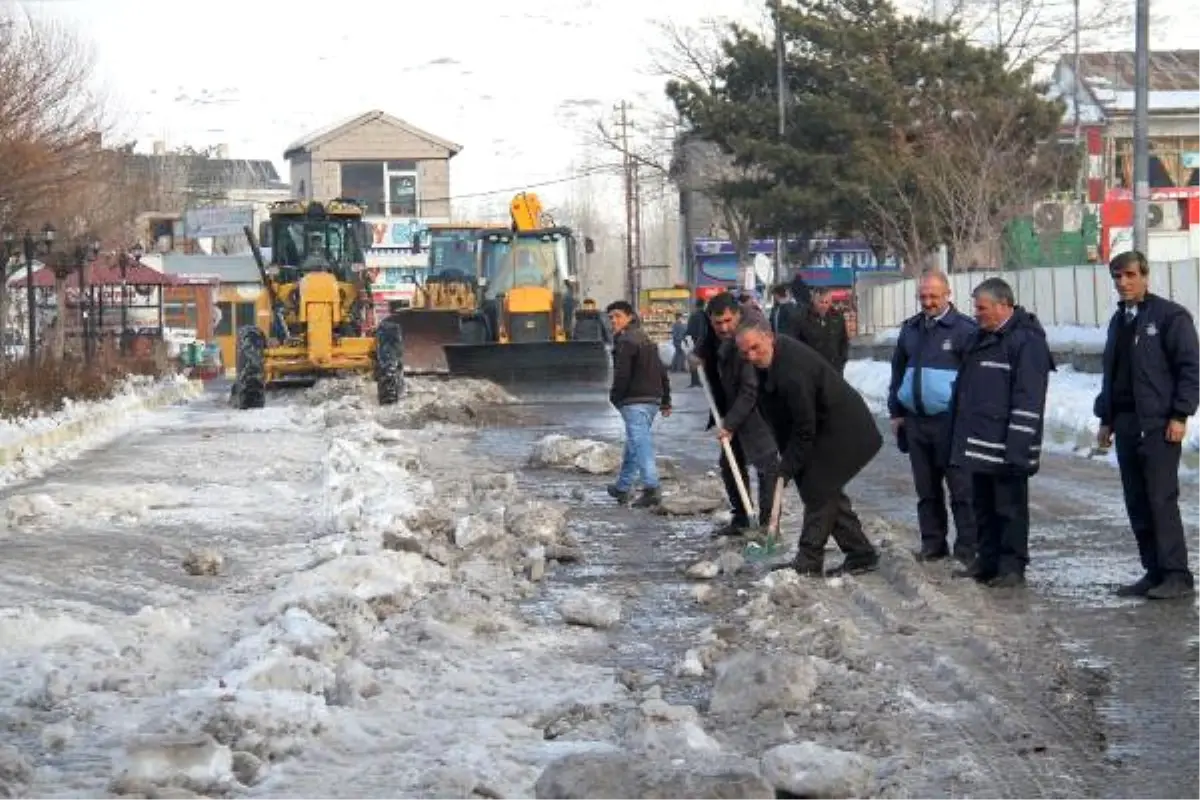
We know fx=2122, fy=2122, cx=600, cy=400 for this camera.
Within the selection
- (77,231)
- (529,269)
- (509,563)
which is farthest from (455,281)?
(509,563)

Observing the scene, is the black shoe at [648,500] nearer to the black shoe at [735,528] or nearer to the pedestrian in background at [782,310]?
the black shoe at [735,528]

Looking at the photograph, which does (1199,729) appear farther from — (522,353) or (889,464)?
(522,353)

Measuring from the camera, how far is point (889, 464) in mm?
20766

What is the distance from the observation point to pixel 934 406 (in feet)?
41.3

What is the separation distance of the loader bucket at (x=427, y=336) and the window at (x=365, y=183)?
6508cm

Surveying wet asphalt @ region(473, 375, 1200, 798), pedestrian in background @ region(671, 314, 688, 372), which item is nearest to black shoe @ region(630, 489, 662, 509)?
wet asphalt @ region(473, 375, 1200, 798)

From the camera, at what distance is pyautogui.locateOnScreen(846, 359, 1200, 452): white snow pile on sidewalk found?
2231 centimetres

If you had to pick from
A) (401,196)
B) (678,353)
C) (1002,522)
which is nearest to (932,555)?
(1002,522)

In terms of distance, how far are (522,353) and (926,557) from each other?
22.5m

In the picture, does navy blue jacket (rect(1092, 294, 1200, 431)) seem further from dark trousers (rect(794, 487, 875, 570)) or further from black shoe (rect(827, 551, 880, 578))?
black shoe (rect(827, 551, 880, 578))

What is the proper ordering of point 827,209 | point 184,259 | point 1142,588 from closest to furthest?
point 1142,588
point 827,209
point 184,259

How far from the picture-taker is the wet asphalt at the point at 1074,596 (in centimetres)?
763

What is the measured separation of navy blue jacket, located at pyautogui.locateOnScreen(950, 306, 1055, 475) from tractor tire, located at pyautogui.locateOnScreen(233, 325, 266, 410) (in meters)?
21.7

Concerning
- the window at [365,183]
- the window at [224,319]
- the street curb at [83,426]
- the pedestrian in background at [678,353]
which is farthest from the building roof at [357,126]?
the street curb at [83,426]
